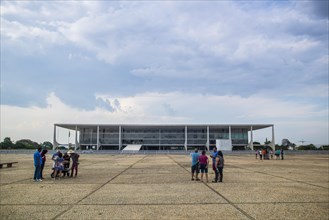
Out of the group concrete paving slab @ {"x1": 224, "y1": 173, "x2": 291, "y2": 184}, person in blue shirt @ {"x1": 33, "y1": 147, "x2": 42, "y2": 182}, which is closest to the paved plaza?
concrete paving slab @ {"x1": 224, "y1": 173, "x2": 291, "y2": 184}

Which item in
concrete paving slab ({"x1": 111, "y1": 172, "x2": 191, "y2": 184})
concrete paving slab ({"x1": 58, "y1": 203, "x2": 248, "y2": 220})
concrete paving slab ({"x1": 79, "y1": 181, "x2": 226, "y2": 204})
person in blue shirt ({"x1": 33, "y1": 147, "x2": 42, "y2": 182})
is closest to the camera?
concrete paving slab ({"x1": 58, "y1": 203, "x2": 248, "y2": 220})

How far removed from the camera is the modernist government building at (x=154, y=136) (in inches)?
4370

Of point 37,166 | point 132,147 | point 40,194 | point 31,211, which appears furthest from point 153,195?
point 132,147

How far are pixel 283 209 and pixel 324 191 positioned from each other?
4342 mm

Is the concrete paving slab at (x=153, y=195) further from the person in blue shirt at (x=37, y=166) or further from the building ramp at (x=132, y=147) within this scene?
the building ramp at (x=132, y=147)

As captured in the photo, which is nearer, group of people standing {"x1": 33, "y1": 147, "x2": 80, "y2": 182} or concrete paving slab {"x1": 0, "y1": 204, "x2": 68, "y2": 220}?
concrete paving slab {"x1": 0, "y1": 204, "x2": 68, "y2": 220}

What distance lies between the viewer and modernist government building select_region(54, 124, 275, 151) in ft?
364

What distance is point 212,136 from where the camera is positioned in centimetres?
11250

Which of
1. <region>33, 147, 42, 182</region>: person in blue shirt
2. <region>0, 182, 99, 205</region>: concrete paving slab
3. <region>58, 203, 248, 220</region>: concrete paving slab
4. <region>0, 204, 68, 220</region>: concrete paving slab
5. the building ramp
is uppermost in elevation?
<region>33, 147, 42, 182</region>: person in blue shirt

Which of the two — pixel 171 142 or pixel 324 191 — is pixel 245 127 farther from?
pixel 324 191

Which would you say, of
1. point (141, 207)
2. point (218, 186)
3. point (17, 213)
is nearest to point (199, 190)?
point (218, 186)

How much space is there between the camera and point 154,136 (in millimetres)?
114500

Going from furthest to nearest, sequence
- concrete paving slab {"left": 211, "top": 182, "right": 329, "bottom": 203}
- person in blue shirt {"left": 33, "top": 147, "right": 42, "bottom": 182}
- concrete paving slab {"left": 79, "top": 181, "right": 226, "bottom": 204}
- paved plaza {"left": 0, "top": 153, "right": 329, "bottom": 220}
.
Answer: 1. person in blue shirt {"left": 33, "top": 147, "right": 42, "bottom": 182}
2. concrete paving slab {"left": 211, "top": 182, "right": 329, "bottom": 203}
3. concrete paving slab {"left": 79, "top": 181, "right": 226, "bottom": 204}
4. paved plaza {"left": 0, "top": 153, "right": 329, "bottom": 220}

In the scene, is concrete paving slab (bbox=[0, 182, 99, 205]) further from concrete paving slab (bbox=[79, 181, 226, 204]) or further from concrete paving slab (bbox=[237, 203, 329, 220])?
concrete paving slab (bbox=[237, 203, 329, 220])
